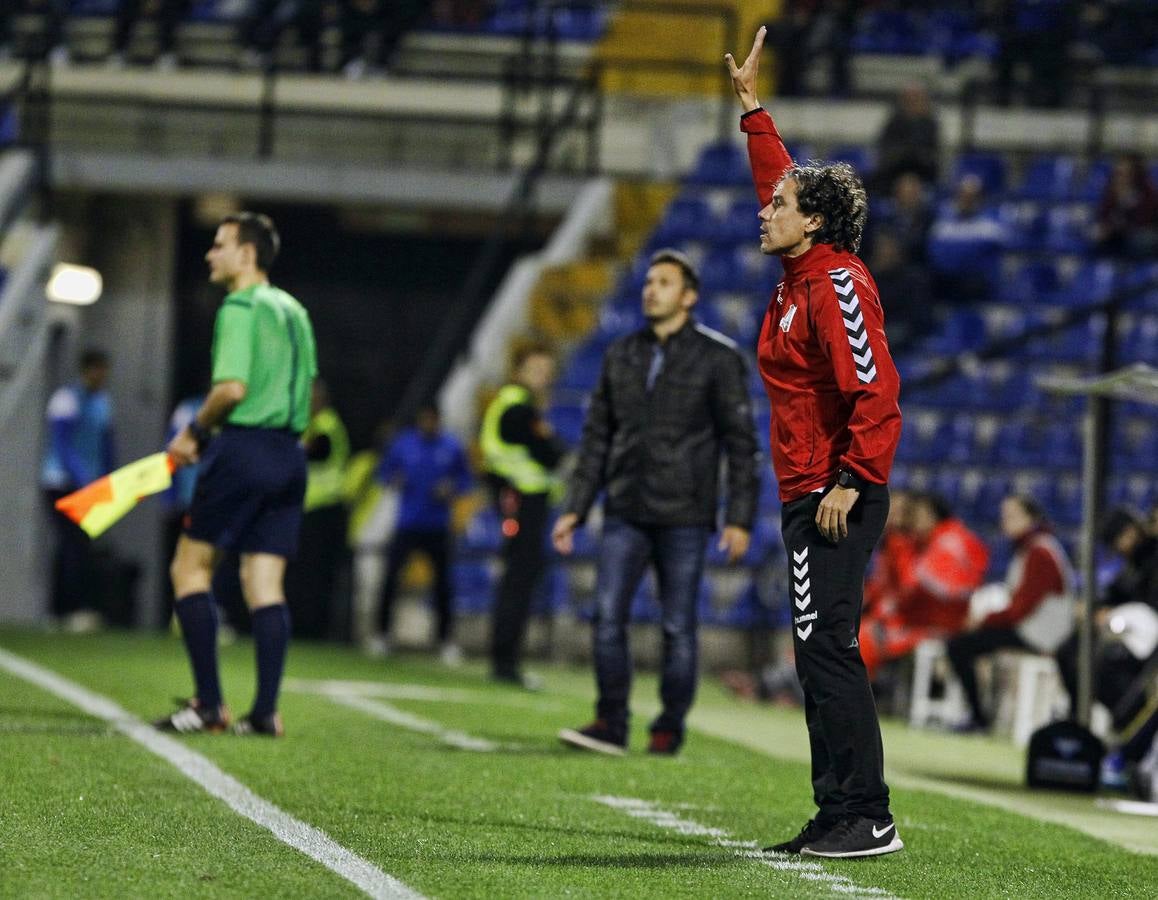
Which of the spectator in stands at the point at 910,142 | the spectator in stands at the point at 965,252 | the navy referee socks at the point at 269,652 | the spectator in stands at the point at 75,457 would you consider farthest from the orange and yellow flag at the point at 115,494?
the spectator in stands at the point at 910,142

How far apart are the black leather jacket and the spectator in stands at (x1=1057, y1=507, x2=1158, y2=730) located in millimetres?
2440

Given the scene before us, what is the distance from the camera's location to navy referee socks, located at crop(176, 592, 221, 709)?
9.05 metres

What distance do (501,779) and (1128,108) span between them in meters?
15.4

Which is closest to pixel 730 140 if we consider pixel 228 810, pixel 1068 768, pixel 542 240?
pixel 542 240

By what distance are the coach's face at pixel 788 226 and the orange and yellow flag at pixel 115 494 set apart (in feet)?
10.4

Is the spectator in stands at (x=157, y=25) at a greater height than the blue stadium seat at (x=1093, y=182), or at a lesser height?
greater

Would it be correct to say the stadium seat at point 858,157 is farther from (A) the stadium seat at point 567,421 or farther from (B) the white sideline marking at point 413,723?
(B) the white sideline marking at point 413,723

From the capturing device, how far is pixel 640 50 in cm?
2238

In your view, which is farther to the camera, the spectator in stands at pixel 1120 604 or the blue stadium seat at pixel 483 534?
the blue stadium seat at pixel 483 534

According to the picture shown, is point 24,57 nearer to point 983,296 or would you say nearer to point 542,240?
point 542,240

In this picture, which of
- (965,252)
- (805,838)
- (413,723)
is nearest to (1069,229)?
(965,252)

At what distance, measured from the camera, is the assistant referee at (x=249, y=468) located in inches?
352

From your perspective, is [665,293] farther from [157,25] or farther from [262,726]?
[157,25]

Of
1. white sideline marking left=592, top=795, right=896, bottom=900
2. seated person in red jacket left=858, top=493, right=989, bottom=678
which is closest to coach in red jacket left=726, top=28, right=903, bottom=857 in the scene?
white sideline marking left=592, top=795, right=896, bottom=900
